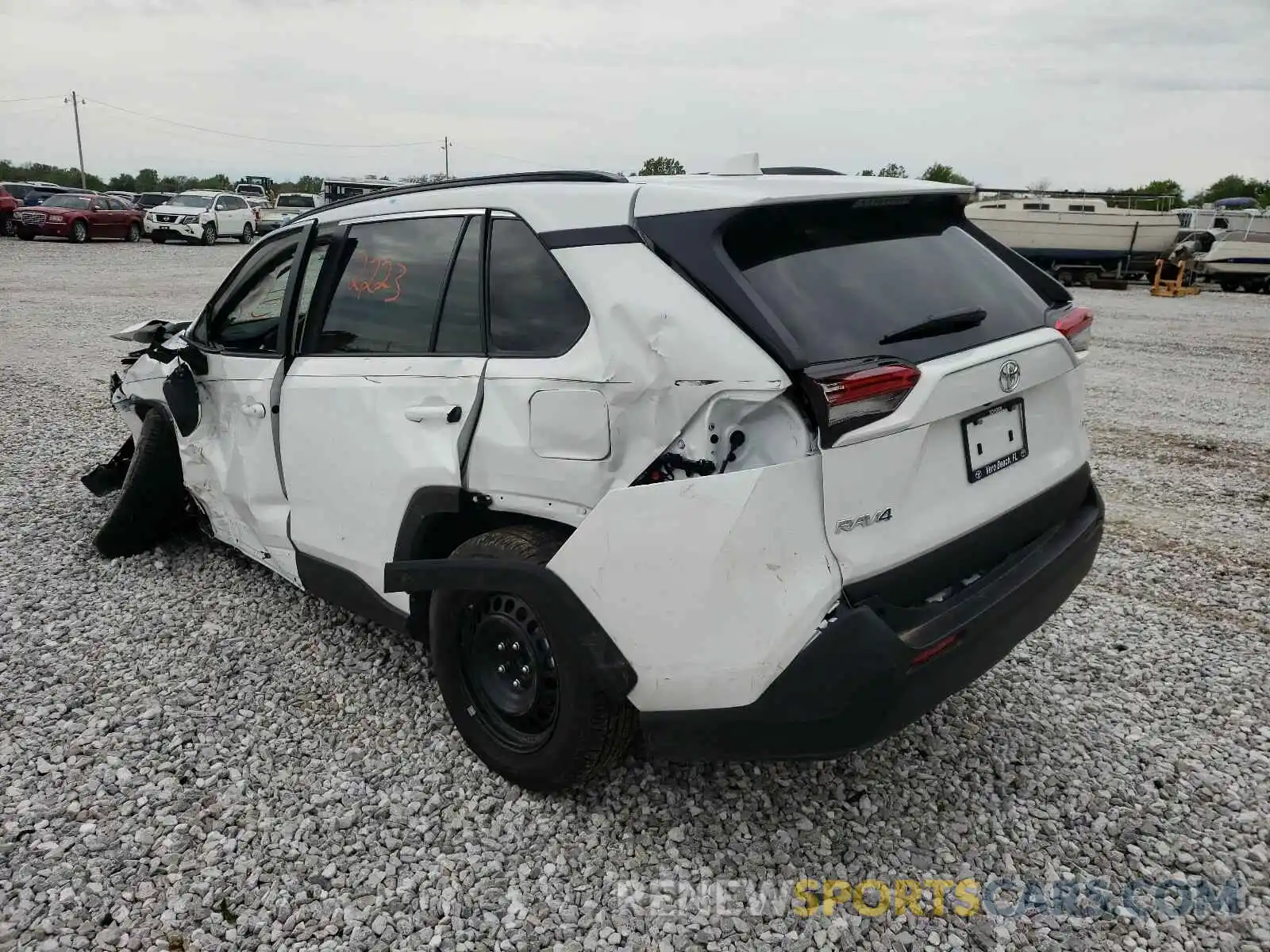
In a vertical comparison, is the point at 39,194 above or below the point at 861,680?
above

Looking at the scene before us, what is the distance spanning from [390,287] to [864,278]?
1.64m

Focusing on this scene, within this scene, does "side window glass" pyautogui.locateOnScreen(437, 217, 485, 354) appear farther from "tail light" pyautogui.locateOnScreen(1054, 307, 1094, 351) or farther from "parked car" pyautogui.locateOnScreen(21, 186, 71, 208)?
"parked car" pyautogui.locateOnScreen(21, 186, 71, 208)

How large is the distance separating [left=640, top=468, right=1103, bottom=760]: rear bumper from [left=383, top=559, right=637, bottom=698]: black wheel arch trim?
0.14m

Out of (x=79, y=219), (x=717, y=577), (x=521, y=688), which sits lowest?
(x=521, y=688)

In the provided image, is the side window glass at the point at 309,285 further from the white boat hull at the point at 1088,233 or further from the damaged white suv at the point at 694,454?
the white boat hull at the point at 1088,233

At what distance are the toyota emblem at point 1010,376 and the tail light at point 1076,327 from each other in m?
0.40

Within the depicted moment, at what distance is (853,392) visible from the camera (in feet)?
6.86

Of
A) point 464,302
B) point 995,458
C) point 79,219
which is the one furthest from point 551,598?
point 79,219

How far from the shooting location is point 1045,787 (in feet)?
9.27

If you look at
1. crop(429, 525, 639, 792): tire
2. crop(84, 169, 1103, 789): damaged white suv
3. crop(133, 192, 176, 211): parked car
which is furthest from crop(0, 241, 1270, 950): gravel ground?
crop(133, 192, 176, 211): parked car

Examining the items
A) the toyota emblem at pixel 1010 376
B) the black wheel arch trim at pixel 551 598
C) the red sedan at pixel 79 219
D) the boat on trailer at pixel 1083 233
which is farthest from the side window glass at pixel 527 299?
the red sedan at pixel 79 219

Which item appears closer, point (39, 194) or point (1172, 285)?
point (1172, 285)

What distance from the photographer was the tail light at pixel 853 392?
81.7 inches

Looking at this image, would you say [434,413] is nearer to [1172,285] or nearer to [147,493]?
[147,493]
